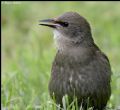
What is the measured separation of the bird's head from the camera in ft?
28.0

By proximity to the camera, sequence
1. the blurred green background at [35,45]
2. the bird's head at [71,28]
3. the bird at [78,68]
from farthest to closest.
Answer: the blurred green background at [35,45] < the bird's head at [71,28] < the bird at [78,68]

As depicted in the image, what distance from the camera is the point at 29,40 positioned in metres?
11.7

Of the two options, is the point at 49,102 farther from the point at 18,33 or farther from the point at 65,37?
the point at 18,33

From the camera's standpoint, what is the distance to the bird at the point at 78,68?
8.39 metres

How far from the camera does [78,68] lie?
8.39m

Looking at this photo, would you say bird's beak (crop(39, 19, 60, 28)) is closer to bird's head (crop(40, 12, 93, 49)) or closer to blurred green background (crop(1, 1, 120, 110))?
bird's head (crop(40, 12, 93, 49))

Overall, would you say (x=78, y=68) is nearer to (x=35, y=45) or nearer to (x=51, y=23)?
(x=51, y=23)

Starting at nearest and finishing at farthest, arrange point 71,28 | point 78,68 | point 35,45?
point 78,68
point 71,28
point 35,45

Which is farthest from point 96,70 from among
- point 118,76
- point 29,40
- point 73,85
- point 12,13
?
point 12,13

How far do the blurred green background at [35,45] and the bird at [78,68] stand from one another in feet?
0.86

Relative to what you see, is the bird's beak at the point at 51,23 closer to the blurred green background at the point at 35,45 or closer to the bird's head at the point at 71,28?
the bird's head at the point at 71,28

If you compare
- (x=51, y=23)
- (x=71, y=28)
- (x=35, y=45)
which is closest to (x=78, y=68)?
(x=71, y=28)

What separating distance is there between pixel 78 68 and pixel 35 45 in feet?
9.40

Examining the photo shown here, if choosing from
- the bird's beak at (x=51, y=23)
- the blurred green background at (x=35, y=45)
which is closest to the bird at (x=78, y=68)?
the bird's beak at (x=51, y=23)
